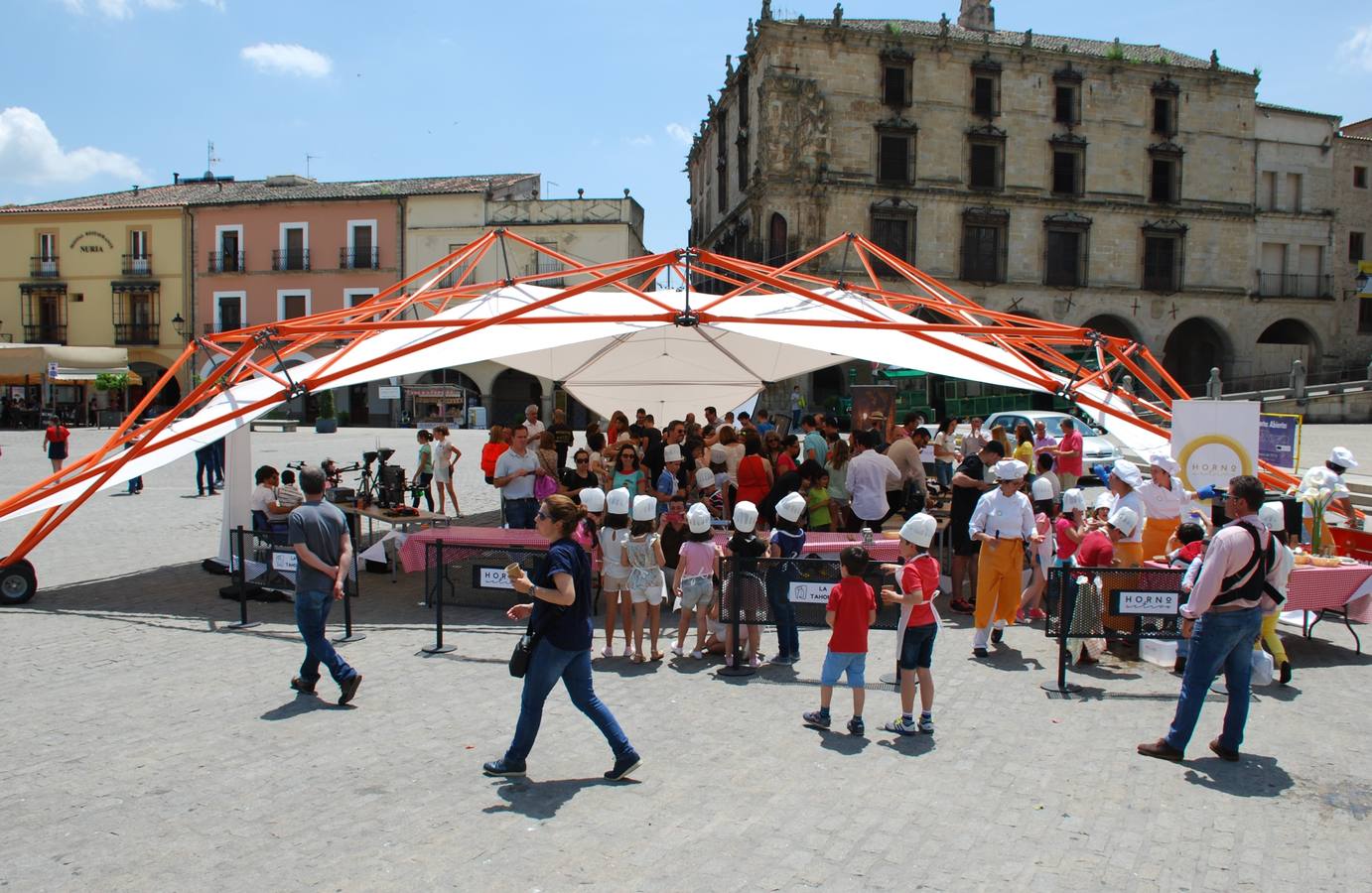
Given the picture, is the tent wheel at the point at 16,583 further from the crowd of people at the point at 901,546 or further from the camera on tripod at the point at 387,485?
the crowd of people at the point at 901,546

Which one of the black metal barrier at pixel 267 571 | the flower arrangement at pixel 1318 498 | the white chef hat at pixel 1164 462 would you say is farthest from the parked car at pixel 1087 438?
the black metal barrier at pixel 267 571

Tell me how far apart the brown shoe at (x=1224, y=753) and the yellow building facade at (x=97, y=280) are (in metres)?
52.2

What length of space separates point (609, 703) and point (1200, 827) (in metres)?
3.68

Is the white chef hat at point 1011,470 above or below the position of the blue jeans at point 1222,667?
above

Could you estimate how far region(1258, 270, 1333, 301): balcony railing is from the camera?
45531 millimetres

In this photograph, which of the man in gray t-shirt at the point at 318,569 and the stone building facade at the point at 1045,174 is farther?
the stone building facade at the point at 1045,174

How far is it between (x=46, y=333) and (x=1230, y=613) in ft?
188

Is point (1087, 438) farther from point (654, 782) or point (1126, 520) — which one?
point (654, 782)

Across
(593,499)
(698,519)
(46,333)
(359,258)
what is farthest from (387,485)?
(46,333)

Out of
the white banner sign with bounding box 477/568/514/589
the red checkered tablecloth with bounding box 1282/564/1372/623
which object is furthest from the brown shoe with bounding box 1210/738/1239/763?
the white banner sign with bounding box 477/568/514/589

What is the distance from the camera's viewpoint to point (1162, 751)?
5.87m

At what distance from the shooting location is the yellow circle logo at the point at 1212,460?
388 inches

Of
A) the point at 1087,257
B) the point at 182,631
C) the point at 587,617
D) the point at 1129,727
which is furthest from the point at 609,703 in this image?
the point at 1087,257

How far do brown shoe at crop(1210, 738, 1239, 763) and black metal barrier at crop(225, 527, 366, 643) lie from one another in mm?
6568
